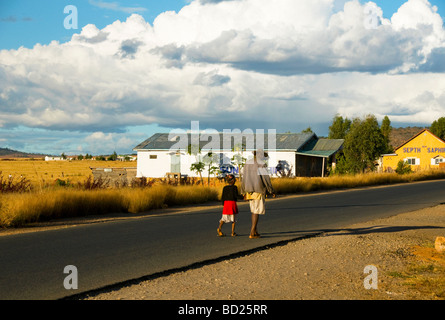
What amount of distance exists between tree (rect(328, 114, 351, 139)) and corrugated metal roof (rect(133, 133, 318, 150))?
38.6m

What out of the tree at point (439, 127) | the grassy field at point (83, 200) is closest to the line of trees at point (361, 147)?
the grassy field at point (83, 200)

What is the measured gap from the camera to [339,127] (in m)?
89.0

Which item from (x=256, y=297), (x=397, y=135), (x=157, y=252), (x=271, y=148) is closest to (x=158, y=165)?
(x=271, y=148)

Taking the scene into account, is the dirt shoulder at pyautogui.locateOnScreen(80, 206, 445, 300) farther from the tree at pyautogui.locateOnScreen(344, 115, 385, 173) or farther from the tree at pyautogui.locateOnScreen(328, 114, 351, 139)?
the tree at pyautogui.locateOnScreen(328, 114, 351, 139)

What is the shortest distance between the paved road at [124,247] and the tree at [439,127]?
297 feet

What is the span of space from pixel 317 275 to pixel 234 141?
131 ft

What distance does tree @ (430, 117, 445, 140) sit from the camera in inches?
3932

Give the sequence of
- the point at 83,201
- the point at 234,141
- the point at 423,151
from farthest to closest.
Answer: the point at 423,151
the point at 234,141
the point at 83,201

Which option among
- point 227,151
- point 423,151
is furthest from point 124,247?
point 423,151

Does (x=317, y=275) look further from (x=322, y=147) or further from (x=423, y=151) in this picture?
(x=423, y=151)

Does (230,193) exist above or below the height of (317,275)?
above

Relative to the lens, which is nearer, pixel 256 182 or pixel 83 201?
pixel 256 182

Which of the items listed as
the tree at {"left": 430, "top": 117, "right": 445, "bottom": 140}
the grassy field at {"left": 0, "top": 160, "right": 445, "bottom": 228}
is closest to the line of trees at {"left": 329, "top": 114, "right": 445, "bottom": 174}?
the grassy field at {"left": 0, "top": 160, "right": 445, "bottom": 228}

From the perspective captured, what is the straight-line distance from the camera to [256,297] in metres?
6.52
